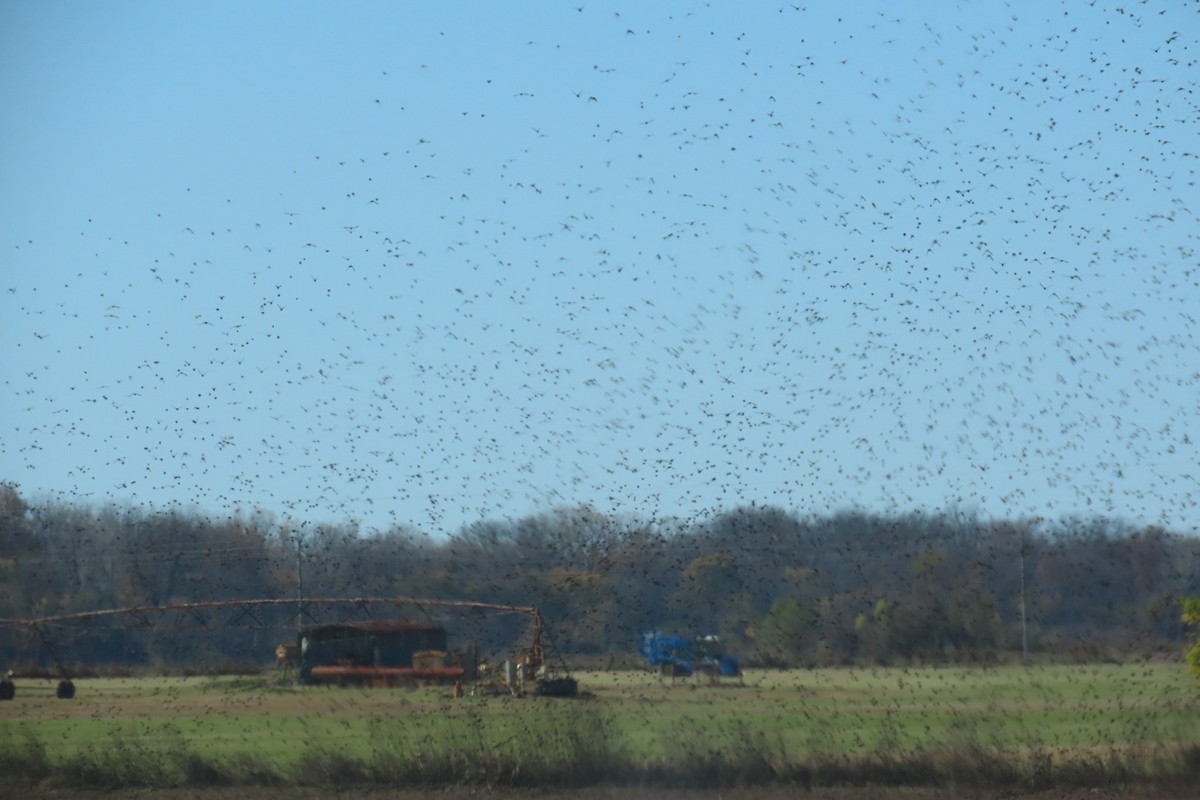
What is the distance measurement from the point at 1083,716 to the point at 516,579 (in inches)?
472

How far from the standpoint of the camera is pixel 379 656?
50.0m

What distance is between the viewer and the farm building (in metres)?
42.5

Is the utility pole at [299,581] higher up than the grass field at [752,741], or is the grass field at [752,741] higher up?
the utility pole at [299,581]

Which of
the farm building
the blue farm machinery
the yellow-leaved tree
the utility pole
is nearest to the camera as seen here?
the yellow-leaved tree

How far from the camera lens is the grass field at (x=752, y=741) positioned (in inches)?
915

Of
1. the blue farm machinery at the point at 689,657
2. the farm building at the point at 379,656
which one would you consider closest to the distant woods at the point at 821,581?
the blue farm machinery at the point at 689,657

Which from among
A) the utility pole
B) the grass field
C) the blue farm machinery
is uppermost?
the utility pole

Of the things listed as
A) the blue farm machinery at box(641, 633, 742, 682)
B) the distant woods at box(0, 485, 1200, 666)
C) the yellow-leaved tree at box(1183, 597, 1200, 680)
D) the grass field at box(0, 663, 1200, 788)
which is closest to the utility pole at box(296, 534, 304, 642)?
the distant woods at box(0, 485, 1200, 666)

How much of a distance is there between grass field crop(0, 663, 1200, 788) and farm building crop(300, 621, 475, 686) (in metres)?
11.9

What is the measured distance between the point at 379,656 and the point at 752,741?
28.3 meters

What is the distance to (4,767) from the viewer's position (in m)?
25.6

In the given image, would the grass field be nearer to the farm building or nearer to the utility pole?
the utility pole

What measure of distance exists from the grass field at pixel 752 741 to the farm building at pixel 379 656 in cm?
1190

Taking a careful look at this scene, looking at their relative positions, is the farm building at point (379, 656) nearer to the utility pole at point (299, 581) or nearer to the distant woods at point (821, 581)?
the utility pole at point (299, 581)
